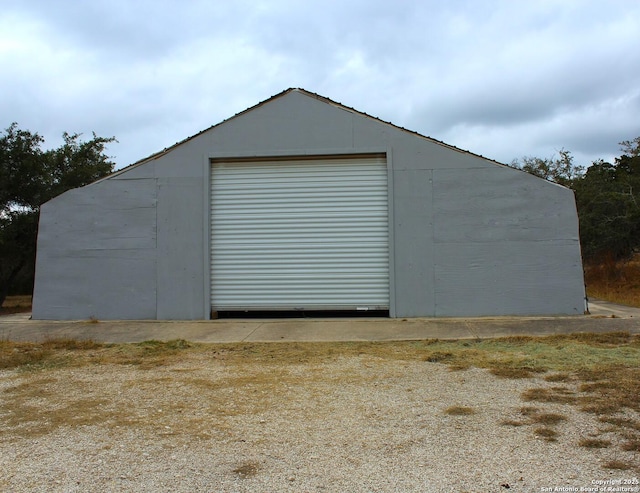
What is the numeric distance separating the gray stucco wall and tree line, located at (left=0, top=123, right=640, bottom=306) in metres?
5.75

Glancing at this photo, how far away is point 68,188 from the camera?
20000 mm

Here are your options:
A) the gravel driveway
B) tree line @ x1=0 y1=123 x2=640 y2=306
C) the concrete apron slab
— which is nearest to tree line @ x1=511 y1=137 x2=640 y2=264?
tree line @ x1=0 y1=123 x2=640 y2=306

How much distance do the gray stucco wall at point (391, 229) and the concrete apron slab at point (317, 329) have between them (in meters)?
0.60

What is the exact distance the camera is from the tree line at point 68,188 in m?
17.8

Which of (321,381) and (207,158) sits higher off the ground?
(207,158)

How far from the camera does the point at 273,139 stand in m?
12.9

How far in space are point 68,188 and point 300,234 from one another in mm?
11777

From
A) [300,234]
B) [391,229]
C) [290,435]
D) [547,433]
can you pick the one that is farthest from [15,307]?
[547,433]

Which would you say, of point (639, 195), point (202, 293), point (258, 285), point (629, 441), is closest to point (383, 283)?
point (258, 285)

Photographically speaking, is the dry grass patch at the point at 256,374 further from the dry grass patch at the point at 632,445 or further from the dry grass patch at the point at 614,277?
the dry grass patch at the point at 614,277

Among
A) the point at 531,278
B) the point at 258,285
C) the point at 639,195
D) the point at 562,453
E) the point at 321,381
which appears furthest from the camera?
the point at 639,195

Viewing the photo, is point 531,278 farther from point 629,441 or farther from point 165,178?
point 165,178

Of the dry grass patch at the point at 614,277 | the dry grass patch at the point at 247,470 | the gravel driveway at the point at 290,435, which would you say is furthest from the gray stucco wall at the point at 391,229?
the dry grass patch at the point at 614,277

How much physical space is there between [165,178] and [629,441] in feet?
37.2
